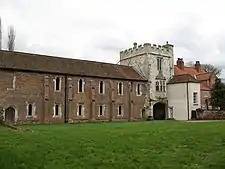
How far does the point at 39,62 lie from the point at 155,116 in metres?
20.6

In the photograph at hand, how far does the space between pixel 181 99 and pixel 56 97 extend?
19183 millimetres

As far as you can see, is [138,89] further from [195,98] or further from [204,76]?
[204,76]

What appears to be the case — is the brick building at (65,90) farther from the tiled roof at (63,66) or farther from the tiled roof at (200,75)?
the tiled roof at (200,75)

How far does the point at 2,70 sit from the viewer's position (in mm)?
36438

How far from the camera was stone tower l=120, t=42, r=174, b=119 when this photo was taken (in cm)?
5091

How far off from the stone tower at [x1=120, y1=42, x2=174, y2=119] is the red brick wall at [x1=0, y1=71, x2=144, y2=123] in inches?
139

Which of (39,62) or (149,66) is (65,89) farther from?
(149,66)

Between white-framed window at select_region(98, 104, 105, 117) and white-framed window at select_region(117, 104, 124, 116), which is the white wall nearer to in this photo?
white-framed window at select_region(117, 104, 124, 116)

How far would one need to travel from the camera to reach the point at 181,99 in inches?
1988

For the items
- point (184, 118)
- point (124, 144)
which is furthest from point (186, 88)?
point (124, 144)

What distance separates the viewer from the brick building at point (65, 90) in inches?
1469

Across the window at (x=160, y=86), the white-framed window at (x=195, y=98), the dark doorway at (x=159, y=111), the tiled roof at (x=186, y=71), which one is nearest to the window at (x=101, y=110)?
the window at (x=160, y=86)

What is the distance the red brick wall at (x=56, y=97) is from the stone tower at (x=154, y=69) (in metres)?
3.52

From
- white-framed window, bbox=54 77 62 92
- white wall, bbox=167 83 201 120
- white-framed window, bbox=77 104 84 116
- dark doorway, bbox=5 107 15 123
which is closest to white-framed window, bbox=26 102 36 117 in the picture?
dark doorway, bbox=5 107 15 123
